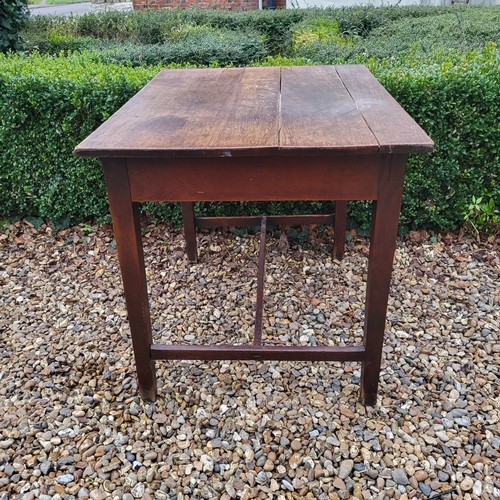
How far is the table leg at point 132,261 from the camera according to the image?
1520 mm

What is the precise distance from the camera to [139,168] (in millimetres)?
1501

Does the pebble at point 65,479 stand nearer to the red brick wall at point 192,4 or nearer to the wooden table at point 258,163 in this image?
the wooden table at point 258,163

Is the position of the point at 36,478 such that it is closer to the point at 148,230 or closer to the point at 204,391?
the point at 204,391

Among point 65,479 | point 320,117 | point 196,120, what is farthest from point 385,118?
point 65,479

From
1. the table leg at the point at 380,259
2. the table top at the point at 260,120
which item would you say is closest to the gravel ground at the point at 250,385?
the table leg at the point at 380,259

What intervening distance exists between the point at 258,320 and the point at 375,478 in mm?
710

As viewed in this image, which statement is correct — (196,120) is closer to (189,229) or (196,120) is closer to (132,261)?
(132,261)

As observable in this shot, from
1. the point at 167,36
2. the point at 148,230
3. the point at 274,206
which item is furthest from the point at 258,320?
the point at 167,36

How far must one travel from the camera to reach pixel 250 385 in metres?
2.05

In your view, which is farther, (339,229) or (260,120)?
(339,229)

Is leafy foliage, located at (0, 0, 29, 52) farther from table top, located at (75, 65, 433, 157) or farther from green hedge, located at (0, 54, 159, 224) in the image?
table top, located at (75, 65, 433, 157)

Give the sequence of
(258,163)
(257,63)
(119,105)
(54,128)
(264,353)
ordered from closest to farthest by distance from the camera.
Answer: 1. (258,163)
2. (264,353)
3. (119,105)
4. (54,128)
5. (257,63)

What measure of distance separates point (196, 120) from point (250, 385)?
1080 millimetres

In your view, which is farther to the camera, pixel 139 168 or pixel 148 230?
pixel 148 230
